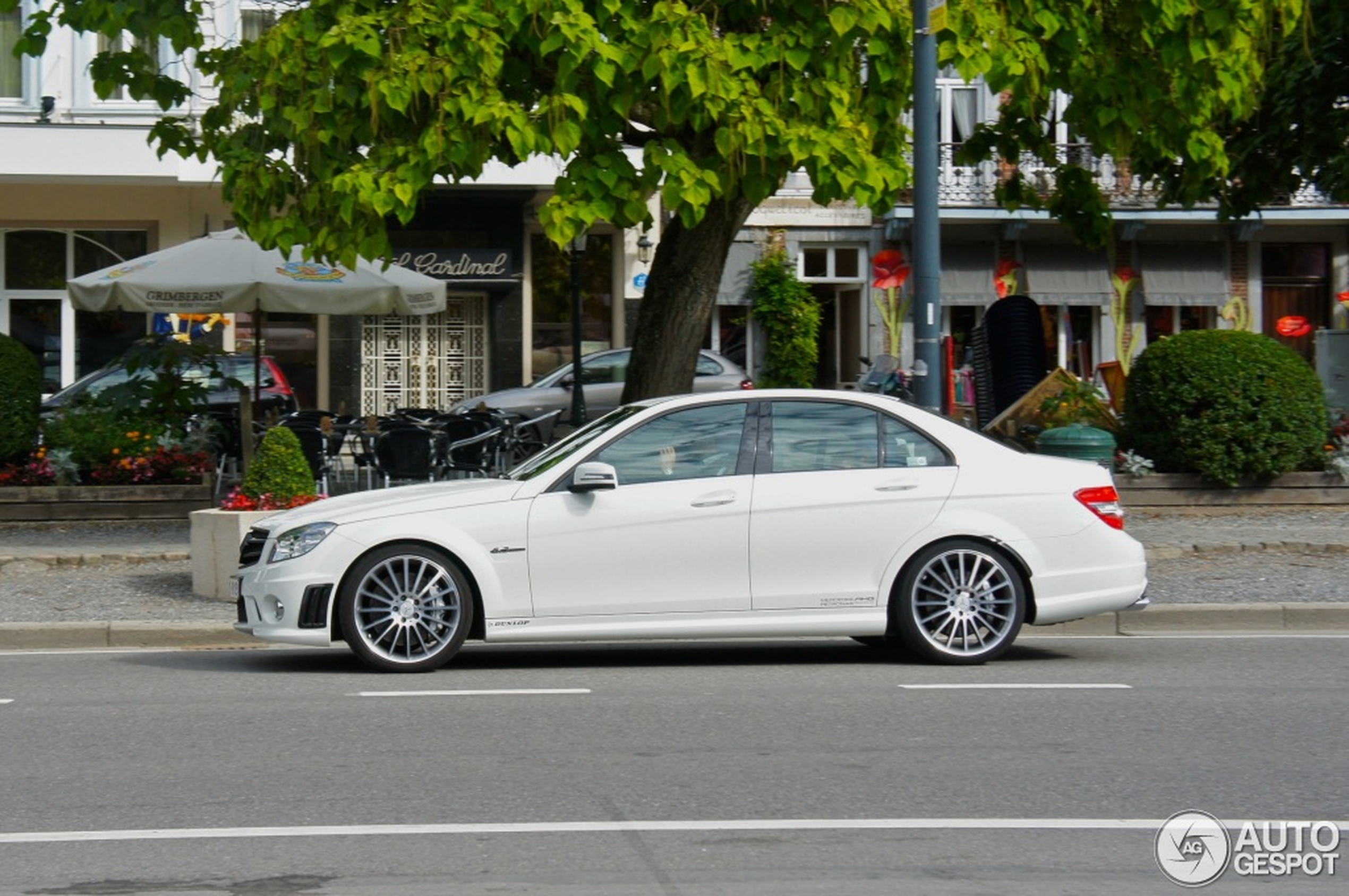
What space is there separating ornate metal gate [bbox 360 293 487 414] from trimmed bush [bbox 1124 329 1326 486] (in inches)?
625

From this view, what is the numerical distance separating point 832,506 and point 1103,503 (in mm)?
1513

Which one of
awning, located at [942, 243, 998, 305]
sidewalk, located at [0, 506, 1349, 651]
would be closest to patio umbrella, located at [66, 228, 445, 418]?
sidewalk, located at [0, 506, 1349, 651]

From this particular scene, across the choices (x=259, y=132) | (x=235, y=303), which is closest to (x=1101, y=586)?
(x=259, y=132)

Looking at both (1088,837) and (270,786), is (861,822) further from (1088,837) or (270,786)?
(270,786)

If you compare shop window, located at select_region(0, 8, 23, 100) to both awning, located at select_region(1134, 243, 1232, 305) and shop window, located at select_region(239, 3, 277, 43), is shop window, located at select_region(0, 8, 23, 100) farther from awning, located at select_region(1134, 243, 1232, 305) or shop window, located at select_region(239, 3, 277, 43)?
awning, located at select_region(1134, 243, 1232, 305)

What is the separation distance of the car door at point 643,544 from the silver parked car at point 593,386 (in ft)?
51.9

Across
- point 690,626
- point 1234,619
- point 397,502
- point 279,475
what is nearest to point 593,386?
point 279,475

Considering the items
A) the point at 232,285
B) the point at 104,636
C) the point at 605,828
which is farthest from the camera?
the point at 232,285

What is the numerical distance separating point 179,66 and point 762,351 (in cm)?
1148

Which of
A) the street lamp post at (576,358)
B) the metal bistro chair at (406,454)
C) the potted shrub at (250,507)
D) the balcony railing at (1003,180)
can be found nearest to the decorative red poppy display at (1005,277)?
Answer: the balcony railing at (1003,180)

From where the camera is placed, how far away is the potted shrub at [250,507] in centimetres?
1259

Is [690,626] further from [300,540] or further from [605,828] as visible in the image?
[605,828]

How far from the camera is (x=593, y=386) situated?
26766 millimetres

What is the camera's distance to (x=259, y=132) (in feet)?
43.5
